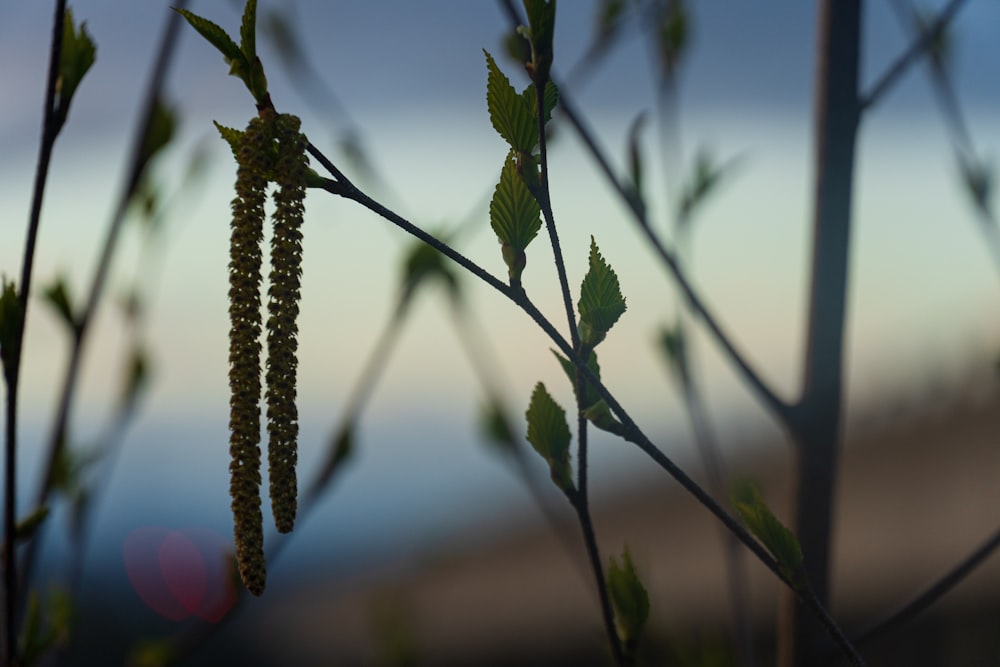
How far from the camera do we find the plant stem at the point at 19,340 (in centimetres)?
80

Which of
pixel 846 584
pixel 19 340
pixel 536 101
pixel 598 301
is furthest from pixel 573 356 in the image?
pixel 846 584

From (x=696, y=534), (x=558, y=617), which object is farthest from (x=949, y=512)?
(x=558, y=617)

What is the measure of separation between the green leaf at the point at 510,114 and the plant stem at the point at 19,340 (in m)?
0.44

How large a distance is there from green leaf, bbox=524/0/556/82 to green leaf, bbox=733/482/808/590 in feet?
1.10

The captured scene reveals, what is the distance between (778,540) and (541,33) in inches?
15.6

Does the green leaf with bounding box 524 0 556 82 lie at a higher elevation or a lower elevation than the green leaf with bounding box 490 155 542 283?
higher

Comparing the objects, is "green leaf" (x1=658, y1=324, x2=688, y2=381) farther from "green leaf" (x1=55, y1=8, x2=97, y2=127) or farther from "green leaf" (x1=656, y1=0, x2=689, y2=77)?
"green leaf" (x1=55, y1=8, x2=97, y2=127)

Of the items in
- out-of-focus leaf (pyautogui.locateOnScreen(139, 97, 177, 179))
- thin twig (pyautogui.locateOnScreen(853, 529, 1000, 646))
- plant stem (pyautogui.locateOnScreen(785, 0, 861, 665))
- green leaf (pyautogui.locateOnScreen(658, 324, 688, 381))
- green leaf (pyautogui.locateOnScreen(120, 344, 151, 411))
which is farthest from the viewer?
green leaf (pyautogui.locateOnScreen(120, 344, 151, 411))

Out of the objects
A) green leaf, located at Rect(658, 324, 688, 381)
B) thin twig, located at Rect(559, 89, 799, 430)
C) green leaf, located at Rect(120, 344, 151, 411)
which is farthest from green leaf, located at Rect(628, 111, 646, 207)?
green leaf, located at Rect(120, 344, 151, 411)

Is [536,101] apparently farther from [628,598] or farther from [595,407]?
[628,598]

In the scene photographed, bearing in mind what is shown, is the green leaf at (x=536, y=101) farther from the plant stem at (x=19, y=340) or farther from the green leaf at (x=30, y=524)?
the green leaf at (x=30, y=524)

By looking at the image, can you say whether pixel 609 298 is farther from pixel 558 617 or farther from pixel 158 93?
pixel 558 617

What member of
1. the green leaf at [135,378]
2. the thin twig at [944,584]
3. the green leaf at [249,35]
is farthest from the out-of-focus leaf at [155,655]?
the green leaf at [249,35]

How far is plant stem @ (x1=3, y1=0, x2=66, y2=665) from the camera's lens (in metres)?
0.80
